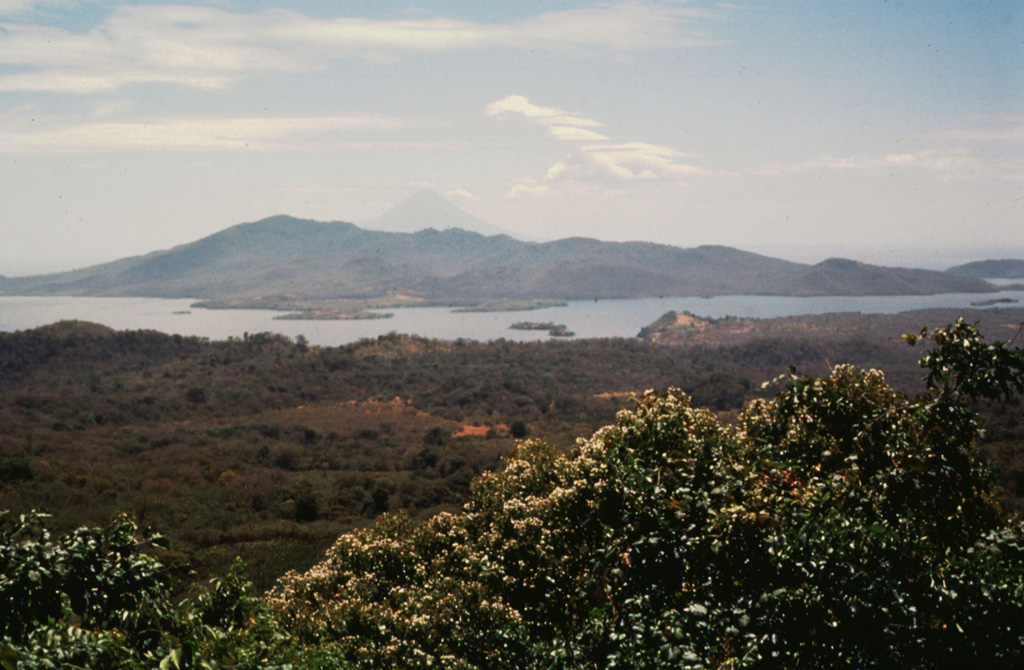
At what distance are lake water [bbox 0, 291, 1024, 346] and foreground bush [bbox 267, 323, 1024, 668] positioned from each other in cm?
11644

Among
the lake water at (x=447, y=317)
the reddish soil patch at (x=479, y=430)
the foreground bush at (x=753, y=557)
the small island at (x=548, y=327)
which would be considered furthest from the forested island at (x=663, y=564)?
the small island at (x=548, y=327)

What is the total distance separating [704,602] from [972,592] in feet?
7.72

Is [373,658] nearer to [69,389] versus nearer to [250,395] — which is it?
[250,395]

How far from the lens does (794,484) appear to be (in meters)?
9.95

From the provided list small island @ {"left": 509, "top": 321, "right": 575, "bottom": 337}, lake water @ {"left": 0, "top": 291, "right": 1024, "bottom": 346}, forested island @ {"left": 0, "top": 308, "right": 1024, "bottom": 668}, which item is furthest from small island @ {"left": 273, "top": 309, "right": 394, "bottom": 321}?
forested island @ {"left": 0, "top": 308, "right": 1024, "bottom": 668}

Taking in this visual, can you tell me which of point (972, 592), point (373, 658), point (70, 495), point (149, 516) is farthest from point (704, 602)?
point (70, 495)

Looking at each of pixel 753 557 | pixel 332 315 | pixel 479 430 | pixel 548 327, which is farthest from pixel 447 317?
pixel 753 557

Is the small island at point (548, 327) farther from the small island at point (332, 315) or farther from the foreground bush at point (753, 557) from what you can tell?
the foreground bush at point (753, 557)

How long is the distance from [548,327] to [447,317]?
34.8 metres

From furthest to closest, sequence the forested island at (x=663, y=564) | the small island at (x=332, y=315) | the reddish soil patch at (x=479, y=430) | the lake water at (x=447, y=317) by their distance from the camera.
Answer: the small island at (x=332, y=315), the lake water at (x=447, y=317), the reddish soil patch at (x=479, y=430), the forested island at (x=663, y=564)

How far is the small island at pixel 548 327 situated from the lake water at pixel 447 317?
1.94 meters

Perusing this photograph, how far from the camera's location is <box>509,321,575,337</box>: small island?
463ft

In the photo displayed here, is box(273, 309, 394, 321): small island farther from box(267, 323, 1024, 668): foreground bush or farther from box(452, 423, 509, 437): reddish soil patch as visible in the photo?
box(267, 323, 1024, 668): foreground bush

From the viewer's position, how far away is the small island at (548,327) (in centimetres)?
14124
